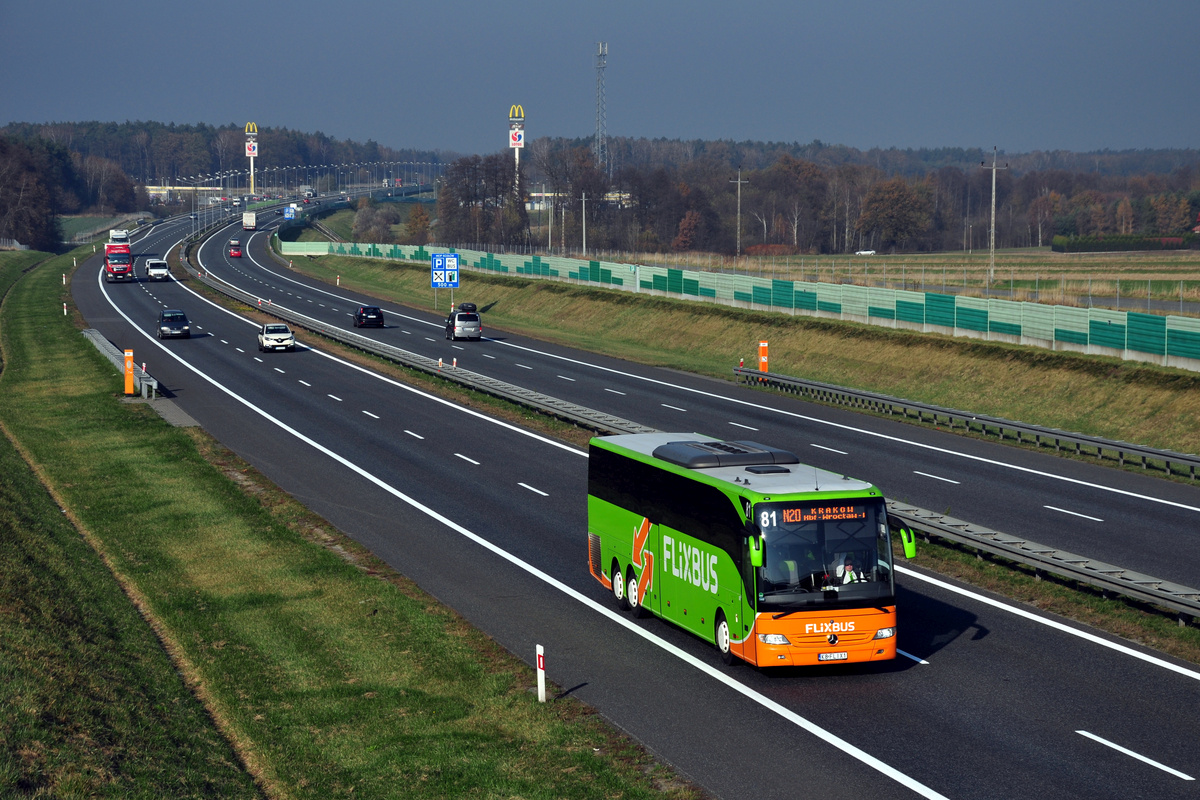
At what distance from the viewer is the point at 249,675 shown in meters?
16.5

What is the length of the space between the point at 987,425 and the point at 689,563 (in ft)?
82.9

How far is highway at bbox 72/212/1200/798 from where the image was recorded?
13648 millimetres

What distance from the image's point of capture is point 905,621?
19.4 metres

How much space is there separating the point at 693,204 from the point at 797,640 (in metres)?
183

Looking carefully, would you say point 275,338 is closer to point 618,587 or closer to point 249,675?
point 618,587

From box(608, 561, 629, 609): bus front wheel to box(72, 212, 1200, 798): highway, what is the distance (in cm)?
30

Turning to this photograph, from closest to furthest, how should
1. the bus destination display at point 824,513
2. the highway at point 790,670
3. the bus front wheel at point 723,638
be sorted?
1. the highway at point 790,670
2. the bus destination display at point 824,513
3. the bus front wheel at point 723,638

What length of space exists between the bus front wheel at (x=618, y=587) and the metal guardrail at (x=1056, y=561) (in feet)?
21.8

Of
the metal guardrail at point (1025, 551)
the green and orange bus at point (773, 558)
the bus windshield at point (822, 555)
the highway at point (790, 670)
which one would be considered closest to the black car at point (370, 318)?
the highway at point (790, 670)

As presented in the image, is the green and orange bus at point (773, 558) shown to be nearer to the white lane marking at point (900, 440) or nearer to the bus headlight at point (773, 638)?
the bus headlight at point (773, 638)

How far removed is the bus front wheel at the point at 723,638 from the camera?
16.9 m

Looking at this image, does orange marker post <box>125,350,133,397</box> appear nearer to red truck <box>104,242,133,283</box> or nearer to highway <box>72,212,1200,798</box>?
highway <box>72,212,1200,798</box>

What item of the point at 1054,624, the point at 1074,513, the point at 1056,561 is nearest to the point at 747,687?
the point at 1054,624

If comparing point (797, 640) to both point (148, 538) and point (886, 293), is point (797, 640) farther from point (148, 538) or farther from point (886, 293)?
point (886, 293)
